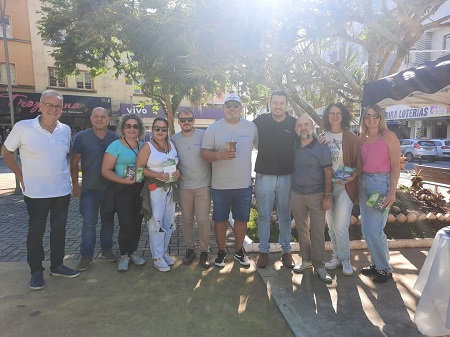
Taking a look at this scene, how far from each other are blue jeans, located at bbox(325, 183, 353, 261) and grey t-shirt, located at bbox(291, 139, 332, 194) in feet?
0.75

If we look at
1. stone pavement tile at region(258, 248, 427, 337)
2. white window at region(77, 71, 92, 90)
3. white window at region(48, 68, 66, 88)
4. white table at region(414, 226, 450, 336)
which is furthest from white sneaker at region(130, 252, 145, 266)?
white window at region(77, 71, 92, 90)

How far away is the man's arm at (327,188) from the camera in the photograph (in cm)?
351

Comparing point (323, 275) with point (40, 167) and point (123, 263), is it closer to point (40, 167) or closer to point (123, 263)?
point (123, 263)

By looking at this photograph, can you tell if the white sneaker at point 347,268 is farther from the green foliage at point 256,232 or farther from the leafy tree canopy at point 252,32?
the leafy tree canopy at point 252,32

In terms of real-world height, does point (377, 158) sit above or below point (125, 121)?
below

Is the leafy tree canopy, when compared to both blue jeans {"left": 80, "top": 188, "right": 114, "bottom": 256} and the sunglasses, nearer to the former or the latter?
the sunglasses

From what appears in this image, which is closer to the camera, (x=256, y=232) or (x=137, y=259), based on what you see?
(x=137, y=259)

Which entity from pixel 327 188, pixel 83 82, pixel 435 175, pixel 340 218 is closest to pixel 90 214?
pixel 327 188

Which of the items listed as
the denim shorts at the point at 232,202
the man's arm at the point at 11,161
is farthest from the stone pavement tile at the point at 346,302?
the man's arm at the point at 11,161

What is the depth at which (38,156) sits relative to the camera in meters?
3.36

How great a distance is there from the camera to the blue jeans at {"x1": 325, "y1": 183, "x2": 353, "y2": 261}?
3.63 meters

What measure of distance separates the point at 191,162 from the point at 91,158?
1.18 meters

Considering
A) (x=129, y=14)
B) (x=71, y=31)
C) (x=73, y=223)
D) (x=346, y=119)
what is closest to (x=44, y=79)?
(x=71, y=31)

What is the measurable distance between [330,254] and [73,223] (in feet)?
15.0
